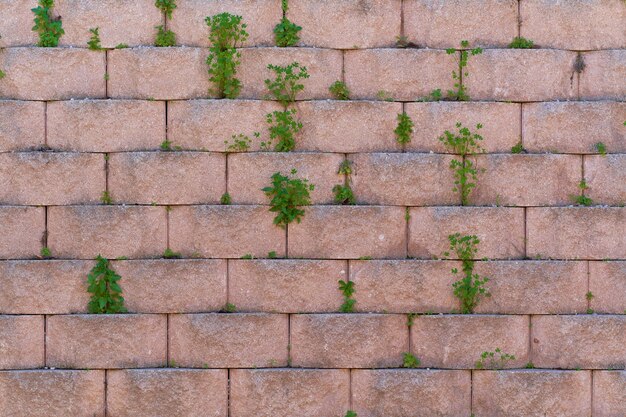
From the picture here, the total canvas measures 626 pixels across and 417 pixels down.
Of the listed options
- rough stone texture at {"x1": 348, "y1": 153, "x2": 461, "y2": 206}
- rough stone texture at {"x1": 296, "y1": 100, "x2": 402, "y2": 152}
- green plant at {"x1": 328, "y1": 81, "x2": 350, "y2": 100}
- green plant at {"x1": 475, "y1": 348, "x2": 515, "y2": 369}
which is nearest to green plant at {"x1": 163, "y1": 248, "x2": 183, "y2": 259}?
rough stone texture at {"x1": 296, "y1": 100, "x2": 402, "y2": 152}

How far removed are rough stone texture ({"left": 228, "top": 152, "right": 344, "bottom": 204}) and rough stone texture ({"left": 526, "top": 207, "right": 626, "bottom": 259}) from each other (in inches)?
65.6

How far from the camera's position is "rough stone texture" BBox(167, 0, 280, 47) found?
6594 millimetres

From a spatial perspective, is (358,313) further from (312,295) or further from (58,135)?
(58,135)

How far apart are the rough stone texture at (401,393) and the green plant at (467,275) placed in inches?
21.9

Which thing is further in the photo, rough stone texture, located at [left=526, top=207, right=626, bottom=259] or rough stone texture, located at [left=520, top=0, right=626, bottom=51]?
rough stone texture, located at [left=520, top=0, right=626, bottom=51]

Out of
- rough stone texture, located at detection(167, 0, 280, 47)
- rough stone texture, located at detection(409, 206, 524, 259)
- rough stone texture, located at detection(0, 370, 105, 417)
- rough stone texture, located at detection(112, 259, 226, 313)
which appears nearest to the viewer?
rough stone texture, located at detection(0, 370, 105, 417)

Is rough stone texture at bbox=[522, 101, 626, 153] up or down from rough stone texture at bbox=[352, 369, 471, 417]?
up

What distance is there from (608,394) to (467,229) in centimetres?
161

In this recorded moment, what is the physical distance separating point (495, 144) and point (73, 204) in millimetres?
3191

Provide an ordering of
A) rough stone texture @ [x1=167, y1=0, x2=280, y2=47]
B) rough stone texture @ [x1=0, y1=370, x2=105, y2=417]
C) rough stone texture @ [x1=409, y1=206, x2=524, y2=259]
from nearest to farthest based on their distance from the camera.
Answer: rough stone texture @ [x1=0, y1=370, x2=105, y2=417] → rough stone texture @ [x1=409, y1=206, x2=524, y2=259] → rough stone texture @ [x1=167, y1=0, x2=280, y2=47]

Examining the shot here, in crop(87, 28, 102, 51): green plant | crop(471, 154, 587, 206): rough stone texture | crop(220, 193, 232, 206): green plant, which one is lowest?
crop(220, 193, 232, 206): green plant

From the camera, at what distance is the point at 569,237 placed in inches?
256

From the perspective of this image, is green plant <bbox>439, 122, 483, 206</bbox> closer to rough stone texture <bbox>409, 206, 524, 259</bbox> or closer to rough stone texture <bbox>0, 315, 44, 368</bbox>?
rough stone texture <bbox>409, 206, 524, 259</bbox>

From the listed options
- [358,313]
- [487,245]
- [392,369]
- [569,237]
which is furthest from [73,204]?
[569,237]
